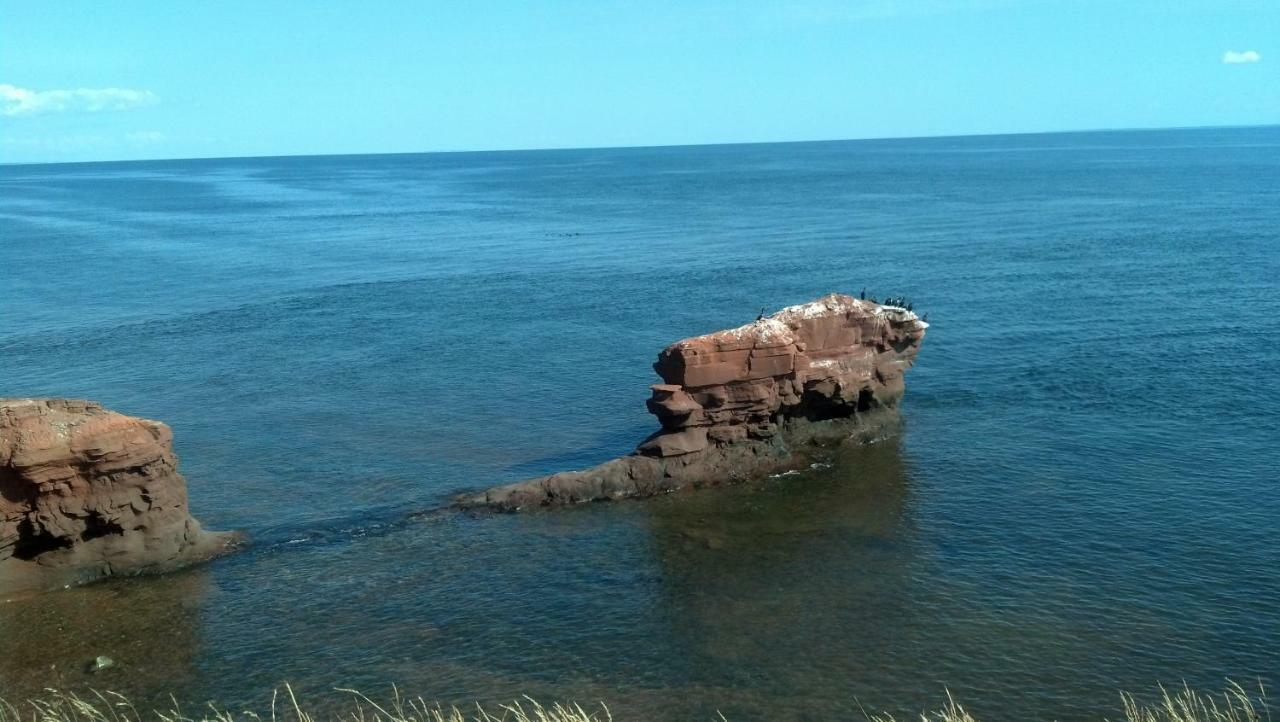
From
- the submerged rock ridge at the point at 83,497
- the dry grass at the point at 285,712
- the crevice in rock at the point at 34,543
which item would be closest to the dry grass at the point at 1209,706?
the dry grass at the point at 285,712

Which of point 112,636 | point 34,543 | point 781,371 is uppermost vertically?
point 781,371

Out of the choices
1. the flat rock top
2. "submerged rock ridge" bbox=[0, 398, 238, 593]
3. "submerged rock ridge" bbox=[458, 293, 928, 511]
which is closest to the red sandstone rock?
"submerged rock ridge" bbox=[458, 293, 928, 511]

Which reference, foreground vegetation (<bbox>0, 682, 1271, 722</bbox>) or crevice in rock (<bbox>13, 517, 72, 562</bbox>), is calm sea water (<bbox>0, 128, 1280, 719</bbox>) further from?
crevice in rock (<bbox>13, 517, 72, 562</bbox>)

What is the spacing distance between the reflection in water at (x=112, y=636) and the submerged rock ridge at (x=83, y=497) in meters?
0.95

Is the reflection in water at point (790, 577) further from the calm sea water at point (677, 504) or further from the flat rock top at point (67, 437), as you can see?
the flat rock top at point (67, 437)

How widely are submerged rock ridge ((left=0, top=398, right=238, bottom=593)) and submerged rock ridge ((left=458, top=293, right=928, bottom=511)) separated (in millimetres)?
11268

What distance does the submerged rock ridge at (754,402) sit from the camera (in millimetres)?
44375

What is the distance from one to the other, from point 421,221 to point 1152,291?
11079 centimetres

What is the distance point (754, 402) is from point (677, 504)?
6.14 m

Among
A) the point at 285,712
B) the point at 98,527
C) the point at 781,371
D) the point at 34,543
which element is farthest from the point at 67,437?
the point at 781,371

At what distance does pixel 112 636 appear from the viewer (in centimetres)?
3309

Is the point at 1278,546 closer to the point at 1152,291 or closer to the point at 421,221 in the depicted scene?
the point at 1152,291

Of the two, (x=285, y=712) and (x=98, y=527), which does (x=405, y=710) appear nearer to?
(x=285, y=712)

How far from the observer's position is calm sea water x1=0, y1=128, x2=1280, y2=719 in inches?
1206
